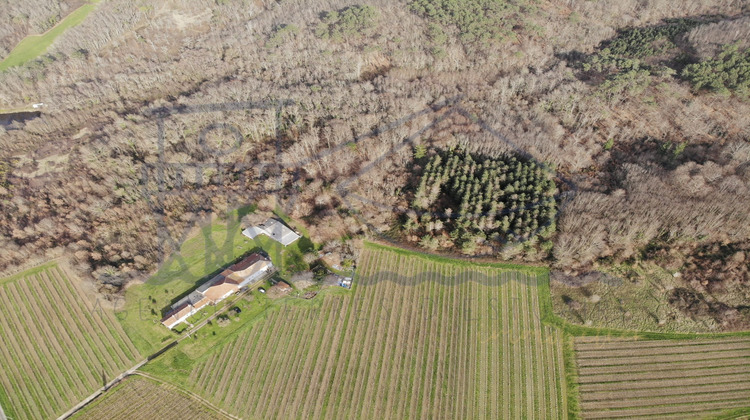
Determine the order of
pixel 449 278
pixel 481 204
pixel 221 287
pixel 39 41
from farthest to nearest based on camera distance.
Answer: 1. pixel 39 41
2. pixel 481 204
3. pixel 449 278
4. pixel 221 287

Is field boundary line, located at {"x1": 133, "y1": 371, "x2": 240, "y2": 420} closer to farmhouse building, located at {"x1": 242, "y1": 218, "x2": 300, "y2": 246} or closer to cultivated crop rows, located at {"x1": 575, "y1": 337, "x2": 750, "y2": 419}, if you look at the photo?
farmhouse building, located at {"x1": 242, "y1": 218, "x2": 300, "y2": 246}

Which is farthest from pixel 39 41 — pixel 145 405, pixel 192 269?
pixel 145 405

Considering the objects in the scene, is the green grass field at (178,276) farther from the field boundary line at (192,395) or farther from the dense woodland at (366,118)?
the dense woodland at (366,118)

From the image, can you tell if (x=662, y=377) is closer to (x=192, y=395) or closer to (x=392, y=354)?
(x=392, y=354)

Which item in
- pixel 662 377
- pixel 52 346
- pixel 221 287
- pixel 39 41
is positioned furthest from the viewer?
Result: pixel 39 41

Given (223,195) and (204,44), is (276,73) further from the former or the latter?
(223,195)

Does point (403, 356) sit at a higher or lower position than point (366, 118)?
lower

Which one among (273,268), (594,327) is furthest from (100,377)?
(594,327)
